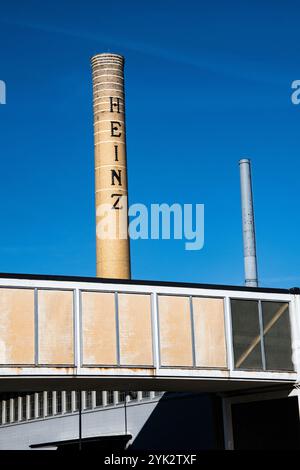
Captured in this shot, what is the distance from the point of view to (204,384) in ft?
110

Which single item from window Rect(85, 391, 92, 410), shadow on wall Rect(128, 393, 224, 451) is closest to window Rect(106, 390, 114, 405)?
window Rect(85, 391, 92, 410)

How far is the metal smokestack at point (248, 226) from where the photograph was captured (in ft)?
158

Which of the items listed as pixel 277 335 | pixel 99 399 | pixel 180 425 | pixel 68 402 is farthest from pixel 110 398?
pixel 277 335

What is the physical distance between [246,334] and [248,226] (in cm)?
1731

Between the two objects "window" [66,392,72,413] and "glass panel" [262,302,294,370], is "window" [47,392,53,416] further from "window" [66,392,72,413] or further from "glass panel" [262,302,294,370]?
"glass panel" [262,302,294,370]

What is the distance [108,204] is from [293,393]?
931 inches

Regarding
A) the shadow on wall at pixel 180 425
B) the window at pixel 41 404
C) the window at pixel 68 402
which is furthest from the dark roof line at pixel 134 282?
the window at pixel 41 404

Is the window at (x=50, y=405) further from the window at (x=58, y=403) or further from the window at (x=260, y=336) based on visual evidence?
the window at (x=260, y=336)

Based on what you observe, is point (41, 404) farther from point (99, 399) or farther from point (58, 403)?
point (99, 399)

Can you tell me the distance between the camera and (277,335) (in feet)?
110

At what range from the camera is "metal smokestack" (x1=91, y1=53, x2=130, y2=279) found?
53.7 metres

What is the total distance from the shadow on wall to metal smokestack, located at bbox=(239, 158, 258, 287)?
279 inches
